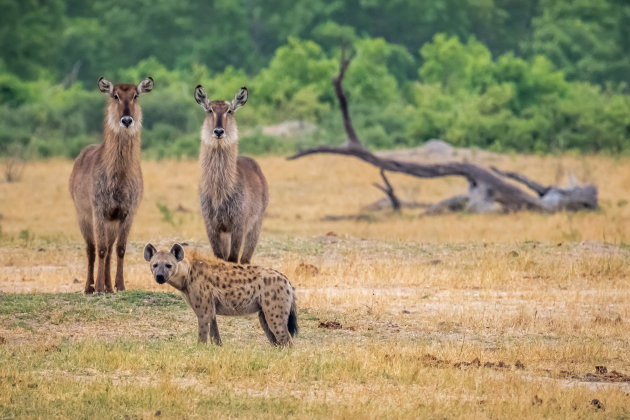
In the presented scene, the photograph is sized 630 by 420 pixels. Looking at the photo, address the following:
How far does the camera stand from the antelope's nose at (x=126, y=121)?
12.5 m

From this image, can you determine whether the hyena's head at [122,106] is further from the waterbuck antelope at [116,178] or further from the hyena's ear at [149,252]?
the hyena's ear at [149,252]

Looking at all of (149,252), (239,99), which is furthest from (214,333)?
(239,99)

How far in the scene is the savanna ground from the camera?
818 cm

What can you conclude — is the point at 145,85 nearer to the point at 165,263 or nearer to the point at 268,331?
the point at 165,263

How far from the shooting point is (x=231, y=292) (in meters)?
9.77

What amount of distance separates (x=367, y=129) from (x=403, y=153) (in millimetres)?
6135

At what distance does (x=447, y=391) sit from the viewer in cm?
862

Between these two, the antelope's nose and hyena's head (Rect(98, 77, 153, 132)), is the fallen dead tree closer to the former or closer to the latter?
hyena's head (Rect(98, 77, 153, 132))

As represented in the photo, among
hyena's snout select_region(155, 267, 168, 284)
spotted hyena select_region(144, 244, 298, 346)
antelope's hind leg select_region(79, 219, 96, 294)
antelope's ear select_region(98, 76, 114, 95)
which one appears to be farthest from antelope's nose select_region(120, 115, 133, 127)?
hyena's snout select_region(155, 267, 168, 284)

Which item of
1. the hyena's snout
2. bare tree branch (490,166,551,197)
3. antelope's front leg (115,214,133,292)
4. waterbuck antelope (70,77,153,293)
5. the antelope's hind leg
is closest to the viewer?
the hyena's snout

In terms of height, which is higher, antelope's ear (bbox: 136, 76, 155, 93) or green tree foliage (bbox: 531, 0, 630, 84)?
green tree foliage (bbox: 531, 0, 630, 84)

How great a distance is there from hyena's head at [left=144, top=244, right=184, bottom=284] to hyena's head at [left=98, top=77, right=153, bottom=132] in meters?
3.02

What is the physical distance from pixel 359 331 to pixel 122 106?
132 inches

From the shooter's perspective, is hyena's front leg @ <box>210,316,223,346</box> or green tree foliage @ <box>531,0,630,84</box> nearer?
hyena's front leg @ <box>210,316,223,346</box>
